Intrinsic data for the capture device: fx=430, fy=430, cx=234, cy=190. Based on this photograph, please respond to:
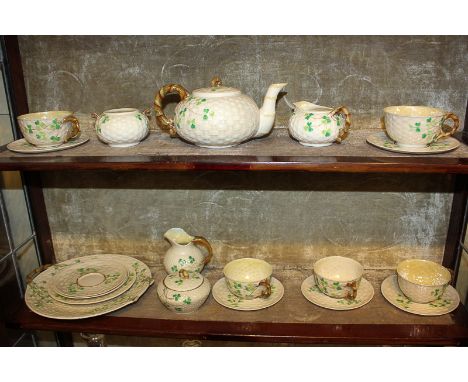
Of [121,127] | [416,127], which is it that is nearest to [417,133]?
[416,127]

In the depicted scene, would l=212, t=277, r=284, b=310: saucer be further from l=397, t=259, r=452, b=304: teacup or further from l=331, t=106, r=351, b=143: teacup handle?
l=331, t=106, r=351, b=143: teacup handle

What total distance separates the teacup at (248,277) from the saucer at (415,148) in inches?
17.3

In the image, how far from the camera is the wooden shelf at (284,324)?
3.32 feet

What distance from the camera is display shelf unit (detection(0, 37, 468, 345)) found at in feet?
2.93

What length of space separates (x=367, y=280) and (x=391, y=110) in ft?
1.61

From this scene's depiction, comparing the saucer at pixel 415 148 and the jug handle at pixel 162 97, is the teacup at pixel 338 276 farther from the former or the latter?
the jug handle at pixel 162 97

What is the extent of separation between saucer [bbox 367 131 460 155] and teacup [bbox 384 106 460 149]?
0.04 ft

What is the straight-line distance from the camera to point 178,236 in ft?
3.98

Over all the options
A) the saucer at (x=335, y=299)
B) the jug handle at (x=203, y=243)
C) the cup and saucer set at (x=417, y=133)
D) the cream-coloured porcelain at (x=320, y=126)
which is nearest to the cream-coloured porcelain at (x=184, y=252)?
the jug handle at (x=203, y=243)

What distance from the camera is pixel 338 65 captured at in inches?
42.1

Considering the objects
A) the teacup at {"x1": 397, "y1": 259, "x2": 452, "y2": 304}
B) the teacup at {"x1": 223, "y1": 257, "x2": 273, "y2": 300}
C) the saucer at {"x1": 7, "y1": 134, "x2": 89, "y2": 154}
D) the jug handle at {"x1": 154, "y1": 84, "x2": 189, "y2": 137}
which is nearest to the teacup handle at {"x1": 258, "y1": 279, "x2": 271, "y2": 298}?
the teacup at {"x1": 223, "y1": 257, "x2": 273, "y2": 300}

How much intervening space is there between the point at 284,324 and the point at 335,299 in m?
0.17

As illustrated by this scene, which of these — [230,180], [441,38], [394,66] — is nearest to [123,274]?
[230,180]

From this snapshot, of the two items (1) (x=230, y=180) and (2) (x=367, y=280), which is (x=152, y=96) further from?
(2) (x=367, y=280)
